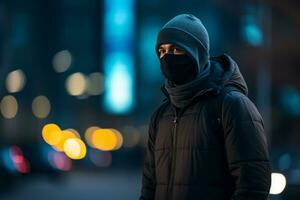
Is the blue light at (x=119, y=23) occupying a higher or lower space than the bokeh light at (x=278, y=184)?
higher

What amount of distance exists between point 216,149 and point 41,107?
6991 cm

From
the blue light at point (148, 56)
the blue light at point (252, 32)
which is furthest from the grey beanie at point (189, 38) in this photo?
the blue light at point (148, 56)

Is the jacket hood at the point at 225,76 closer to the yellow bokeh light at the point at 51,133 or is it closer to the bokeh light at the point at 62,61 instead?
the yellow bokeh light at the point at 51,133

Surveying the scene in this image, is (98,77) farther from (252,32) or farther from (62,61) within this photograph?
(252,32)

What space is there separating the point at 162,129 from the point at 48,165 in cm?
2233

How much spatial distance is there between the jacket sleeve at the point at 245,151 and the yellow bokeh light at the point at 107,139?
5184 centimetres

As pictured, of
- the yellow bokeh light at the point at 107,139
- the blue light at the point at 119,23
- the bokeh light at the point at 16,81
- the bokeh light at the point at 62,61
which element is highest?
the blue light at the point at 119,23

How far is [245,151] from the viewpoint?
4.06 meters

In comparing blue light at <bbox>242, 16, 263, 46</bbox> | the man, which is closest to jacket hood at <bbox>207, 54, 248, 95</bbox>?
the man

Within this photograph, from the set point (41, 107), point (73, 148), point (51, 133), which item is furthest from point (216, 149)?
point (41, 107)

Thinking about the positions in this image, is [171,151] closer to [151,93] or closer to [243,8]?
[243,8]

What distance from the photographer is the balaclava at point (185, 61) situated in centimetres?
427

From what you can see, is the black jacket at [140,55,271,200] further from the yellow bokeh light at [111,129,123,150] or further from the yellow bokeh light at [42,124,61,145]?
the yellow bokeh light at [111,129,123,150]

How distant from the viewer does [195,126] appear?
4.23 m
